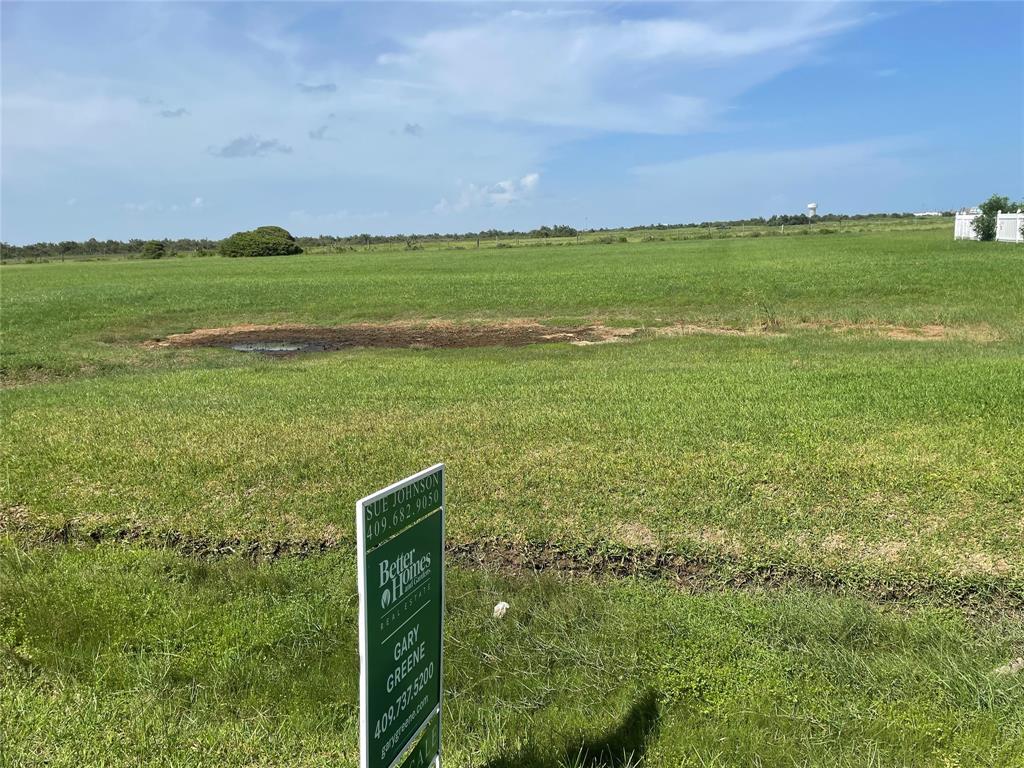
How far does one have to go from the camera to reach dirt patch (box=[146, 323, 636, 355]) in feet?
55.6

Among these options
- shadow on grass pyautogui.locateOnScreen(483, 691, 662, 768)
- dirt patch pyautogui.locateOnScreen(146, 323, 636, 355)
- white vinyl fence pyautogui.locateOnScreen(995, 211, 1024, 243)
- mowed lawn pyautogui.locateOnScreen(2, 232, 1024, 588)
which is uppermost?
white vinyl fence pyautogui.locateOnScreen(995, 211, 1024, 243)

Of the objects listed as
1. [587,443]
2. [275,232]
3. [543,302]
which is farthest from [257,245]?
[587,443]

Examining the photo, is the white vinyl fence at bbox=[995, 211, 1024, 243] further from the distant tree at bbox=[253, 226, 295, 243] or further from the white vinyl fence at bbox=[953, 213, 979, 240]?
the distant tree at bbox=[253, 226, 295, 243]

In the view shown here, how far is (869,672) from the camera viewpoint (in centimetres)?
367

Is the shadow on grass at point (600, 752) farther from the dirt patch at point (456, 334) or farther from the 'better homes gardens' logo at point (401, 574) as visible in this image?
the dirt patch at point (456, 334)

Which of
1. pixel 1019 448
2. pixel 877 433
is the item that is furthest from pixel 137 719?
pixel 1019 448

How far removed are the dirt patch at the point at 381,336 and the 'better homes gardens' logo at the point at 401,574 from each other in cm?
1388

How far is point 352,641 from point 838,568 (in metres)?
3.02

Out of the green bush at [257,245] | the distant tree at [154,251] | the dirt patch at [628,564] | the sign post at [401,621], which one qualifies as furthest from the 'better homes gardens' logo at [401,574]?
the distant tree at [154,251]

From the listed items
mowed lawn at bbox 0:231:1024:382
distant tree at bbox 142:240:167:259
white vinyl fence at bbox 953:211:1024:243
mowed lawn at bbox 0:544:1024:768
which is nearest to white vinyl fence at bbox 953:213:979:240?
white vinyl fence at bbox 953:211:1024:243

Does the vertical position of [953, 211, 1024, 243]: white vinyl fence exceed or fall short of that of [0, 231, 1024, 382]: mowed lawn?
it exceeds it

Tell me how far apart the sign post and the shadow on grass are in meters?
0.52

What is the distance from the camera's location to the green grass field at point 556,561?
3404 millimetres

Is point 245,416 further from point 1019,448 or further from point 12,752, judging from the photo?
point 1019,448
